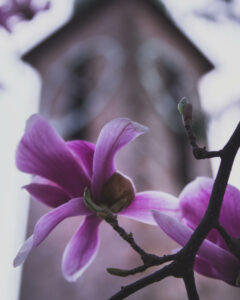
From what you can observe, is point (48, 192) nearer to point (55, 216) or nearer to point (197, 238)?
point (55, 216)

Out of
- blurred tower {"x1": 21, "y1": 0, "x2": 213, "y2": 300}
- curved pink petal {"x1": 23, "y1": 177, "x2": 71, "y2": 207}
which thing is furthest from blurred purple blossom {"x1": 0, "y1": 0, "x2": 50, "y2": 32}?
blurred tower {"x1": 21, "y1": 0, "x2": 213, "y2": 300}

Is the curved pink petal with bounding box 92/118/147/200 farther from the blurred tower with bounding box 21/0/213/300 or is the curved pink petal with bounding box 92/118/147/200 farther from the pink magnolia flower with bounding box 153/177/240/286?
the blurred tower with bounding box 21/0/213/300

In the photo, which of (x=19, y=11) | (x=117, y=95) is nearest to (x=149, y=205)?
(x=19, y=11)

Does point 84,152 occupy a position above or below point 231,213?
above

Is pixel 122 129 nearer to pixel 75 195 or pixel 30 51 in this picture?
pixel 75 195

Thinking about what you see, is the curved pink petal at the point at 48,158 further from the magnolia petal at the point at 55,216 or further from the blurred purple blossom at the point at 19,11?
the blurred purple blossom at the point at 19,11

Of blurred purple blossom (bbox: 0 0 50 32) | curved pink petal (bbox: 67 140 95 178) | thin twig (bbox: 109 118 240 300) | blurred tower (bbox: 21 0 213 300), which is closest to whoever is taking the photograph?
thin twig (bbox: 109 118 240 300)

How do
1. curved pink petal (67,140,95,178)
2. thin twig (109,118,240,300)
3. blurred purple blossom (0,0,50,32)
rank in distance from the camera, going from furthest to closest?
blurred purple blossom (0,0,50,32)
curved pink petal (67,140,95,178)
thin twig (109,118,240,300)
